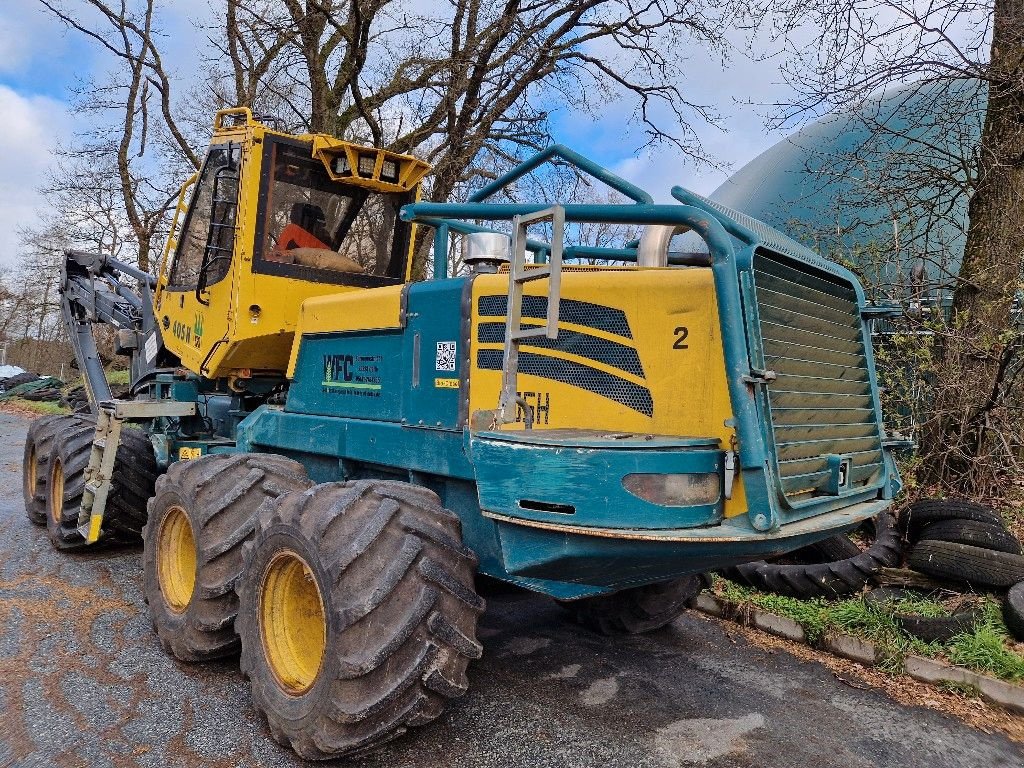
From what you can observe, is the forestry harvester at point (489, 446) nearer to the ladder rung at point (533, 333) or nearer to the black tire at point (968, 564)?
the ladder rung at point (533, 333)

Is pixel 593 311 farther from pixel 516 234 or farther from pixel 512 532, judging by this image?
pixel 512 532

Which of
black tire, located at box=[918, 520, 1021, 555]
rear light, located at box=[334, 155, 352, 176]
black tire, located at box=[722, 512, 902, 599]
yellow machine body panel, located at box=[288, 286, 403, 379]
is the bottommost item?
black tire, located at box=[722, 512, 902, 599]

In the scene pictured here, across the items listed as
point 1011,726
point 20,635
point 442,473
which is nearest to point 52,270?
point 20,635

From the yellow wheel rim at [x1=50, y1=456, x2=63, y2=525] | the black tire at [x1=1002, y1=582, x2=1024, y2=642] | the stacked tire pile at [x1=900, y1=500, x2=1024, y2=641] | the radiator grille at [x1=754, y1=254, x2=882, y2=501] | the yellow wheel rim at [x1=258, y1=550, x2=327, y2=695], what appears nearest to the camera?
the radiator grille at [x1=754, y1=254, x2=882, y2=501]

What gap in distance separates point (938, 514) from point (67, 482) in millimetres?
6270

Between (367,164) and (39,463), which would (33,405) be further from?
(367,164)

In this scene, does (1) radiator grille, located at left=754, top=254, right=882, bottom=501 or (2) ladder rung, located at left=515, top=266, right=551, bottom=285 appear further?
(1) radiator grille, located at left=754, top=254, right=882, bottom=501

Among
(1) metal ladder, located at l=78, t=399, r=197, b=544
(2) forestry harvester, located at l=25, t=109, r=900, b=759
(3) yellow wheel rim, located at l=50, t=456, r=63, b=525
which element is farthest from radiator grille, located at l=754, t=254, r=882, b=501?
(3) yellow wheel rim, located at l=50, t=456, r=63, b=525

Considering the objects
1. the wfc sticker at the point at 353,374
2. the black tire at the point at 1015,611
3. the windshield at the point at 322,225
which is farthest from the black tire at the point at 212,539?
the black tire at the point at 1015,611

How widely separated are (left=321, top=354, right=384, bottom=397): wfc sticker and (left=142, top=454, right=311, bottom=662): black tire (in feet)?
1.57

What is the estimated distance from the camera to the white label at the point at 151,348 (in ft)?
20.6

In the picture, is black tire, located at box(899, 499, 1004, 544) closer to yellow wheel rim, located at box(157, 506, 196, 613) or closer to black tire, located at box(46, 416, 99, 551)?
yellow wheel rim, located at box(157, 506, 196, 613)

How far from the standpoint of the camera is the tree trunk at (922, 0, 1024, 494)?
5.68m

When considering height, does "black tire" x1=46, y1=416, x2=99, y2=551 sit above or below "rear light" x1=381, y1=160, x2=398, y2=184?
below
